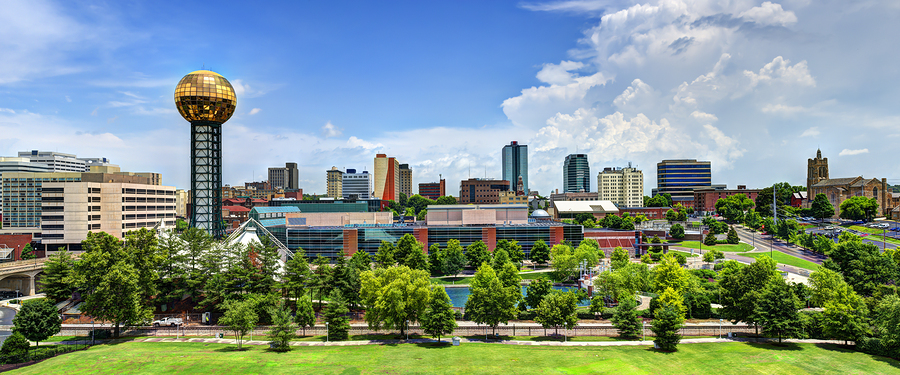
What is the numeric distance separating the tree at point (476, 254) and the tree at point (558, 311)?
38179 millimetres

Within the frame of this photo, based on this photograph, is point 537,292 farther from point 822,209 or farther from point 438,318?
point 822,209

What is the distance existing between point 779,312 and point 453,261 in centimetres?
4890

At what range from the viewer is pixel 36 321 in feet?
150

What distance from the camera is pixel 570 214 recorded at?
550 feet

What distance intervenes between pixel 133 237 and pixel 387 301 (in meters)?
35.6

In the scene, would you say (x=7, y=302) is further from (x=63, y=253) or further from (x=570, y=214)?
(x=570, y=214)

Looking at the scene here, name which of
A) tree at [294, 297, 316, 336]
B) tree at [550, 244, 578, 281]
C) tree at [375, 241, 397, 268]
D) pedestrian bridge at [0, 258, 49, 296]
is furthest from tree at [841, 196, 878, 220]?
pedestrian bridge at [0, 258, 49, 296]

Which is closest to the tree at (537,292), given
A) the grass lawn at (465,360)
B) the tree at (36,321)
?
the grass lawn at (465,360)

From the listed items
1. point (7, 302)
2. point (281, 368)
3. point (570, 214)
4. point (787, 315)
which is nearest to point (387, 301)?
point (281, 368)

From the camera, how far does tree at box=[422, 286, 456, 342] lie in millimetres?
47312

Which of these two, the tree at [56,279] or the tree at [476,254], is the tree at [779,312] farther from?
the tree at [56,279]

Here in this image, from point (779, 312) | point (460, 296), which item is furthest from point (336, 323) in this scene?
point (779, 312)

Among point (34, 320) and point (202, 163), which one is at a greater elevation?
point (202, 163)

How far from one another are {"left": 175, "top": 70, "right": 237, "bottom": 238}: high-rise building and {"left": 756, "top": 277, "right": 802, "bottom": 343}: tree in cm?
8371
